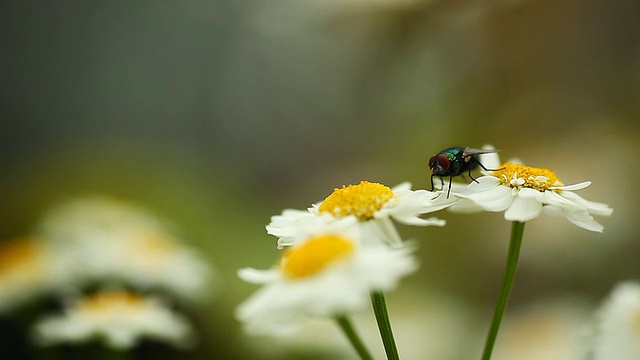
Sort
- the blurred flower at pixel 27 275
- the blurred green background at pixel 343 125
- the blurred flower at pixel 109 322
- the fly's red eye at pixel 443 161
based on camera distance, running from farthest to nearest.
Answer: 1. the blurred green background at pixel 343 125
2. the blurred flower at pixel 27 275
3. the blurred flower at pixel 109 322
4. the fly's red eye at pixel 443 161

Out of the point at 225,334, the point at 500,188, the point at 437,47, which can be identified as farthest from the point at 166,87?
the point at 500,188

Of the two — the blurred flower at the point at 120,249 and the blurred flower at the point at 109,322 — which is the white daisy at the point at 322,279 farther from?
the blurred flower at the point at 120,249

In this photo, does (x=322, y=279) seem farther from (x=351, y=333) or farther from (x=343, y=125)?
(x=343, y=125)

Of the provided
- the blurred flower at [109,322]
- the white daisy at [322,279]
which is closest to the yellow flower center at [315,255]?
the white daisy at [322,279]

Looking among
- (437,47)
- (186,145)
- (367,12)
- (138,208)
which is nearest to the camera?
(138,208)

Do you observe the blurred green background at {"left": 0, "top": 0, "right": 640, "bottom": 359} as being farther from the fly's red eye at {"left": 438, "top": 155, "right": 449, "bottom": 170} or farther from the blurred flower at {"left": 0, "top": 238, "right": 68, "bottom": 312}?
the fly's red eye at {"left": 438, "top": 155, "right": 449, "bottom": 170}

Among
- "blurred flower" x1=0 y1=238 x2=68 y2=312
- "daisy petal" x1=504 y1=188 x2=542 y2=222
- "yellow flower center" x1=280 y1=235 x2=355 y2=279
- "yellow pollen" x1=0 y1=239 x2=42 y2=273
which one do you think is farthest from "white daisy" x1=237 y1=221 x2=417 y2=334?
"yellow pollen" x1=0 y1=239 x2=42 y2=273

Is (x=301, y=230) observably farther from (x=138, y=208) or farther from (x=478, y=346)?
(x=138, y=208)
